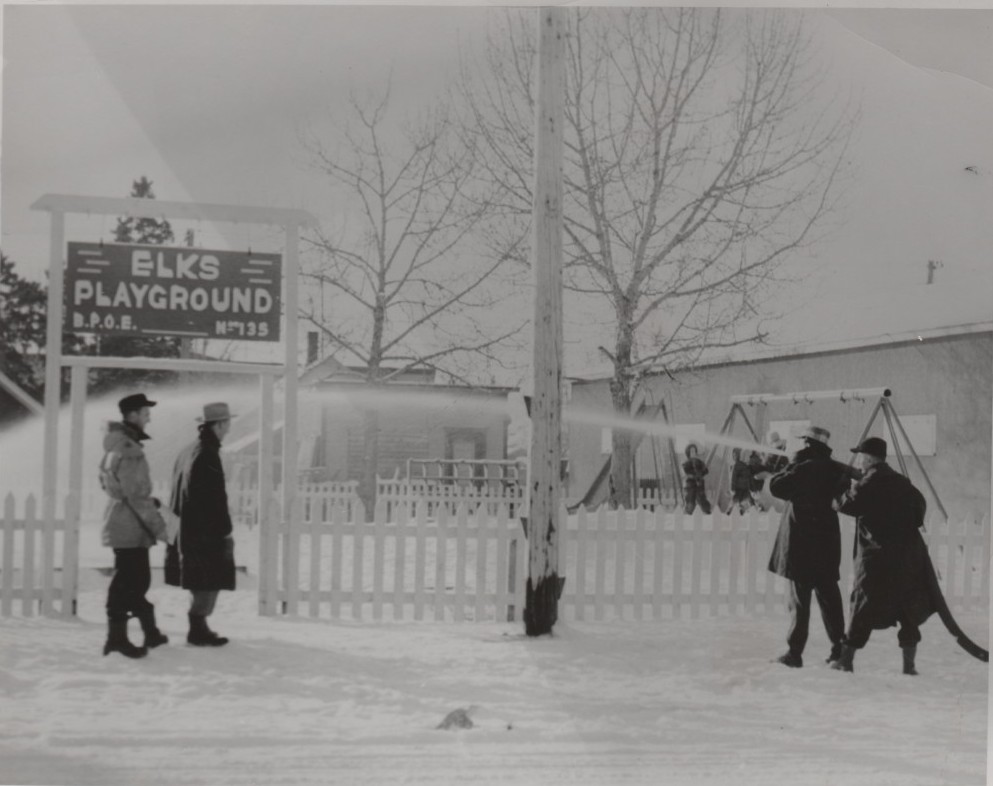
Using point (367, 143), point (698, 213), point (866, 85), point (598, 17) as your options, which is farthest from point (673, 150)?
point (367, 143)

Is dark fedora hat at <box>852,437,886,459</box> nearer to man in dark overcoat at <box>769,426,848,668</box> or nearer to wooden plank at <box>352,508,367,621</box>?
man in dark overcoat at <box>769,426,848,668</box>

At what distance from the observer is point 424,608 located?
463 centimetres

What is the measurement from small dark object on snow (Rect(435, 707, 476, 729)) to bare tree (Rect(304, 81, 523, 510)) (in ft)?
3.99

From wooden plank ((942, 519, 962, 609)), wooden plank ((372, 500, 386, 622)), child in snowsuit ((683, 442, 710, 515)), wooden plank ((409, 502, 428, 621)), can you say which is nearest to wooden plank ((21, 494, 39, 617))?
wooden plank ((372, 500, 386, 622))

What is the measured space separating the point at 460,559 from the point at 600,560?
819 mm

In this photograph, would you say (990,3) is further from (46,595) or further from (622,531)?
(46,595)

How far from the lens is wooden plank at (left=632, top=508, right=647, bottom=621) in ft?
16.1

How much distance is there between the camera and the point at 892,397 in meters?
4.67

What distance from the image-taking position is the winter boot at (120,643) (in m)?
4.25

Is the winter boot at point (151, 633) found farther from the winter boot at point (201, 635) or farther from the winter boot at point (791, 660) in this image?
the winter boot at point (791, 660)

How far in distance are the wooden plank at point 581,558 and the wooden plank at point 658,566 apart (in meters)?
0.40

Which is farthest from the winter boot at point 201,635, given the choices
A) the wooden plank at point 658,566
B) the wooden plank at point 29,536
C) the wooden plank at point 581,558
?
the wooden plank at point 658,566

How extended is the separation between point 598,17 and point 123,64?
239 cm

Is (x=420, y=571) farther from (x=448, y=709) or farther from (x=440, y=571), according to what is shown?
(x=448, y=709)
